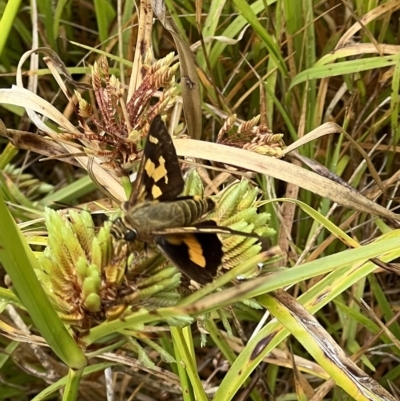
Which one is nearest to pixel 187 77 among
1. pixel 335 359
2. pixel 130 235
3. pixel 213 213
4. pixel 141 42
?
pixel 141 42

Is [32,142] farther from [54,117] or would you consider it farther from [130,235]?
[130,235]

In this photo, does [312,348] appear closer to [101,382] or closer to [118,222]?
[118,222]

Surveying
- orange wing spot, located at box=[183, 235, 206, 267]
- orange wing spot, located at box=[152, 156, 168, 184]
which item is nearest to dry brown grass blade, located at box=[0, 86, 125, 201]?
orange wing spot, located at box=[152, 156, 168, 184]

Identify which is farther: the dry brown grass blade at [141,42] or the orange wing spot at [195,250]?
the dry brown grass blade at [141,42]

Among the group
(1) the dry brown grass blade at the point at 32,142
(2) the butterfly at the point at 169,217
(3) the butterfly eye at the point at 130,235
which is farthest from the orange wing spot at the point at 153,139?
(1) the dry brown grass blade at the point at 32,142

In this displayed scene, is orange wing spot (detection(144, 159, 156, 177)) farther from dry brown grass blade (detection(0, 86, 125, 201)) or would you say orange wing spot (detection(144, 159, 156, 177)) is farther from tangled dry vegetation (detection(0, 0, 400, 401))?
dry brown grass blade (detection(0, 86, 125, 201))

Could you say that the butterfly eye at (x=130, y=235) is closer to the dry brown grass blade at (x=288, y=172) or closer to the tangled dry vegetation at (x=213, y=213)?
the tangled dry vegetation at (x=213, y=213)
